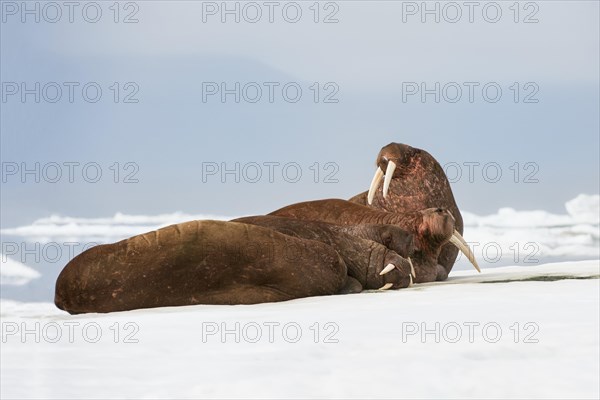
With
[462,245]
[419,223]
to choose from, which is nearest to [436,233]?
[419,223]

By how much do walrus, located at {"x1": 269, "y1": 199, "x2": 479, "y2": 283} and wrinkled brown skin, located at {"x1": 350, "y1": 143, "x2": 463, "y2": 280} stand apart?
864 mm

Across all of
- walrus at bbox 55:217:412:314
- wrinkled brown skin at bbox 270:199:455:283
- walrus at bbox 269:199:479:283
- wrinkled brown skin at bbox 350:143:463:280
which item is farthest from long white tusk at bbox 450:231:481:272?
walrus at bbox 55:217:412:314

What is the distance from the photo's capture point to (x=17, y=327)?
5758 millimetres

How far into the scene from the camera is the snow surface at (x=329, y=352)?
12.6 ft

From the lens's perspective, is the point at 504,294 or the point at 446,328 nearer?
the point at 446,328

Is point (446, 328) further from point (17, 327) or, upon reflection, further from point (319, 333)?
point (17, 327)

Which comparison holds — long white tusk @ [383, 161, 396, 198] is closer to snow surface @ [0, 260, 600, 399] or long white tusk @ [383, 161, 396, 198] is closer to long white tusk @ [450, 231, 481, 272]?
long white tusk @ [450, 231, 481, 272]

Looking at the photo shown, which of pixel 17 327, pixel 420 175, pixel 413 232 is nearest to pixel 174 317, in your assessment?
pixel 17 327

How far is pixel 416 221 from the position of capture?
29.0 feet

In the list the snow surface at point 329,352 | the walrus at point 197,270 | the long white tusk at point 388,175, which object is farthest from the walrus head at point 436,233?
the snow surface at point 329,352

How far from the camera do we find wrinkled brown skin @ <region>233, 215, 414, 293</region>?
25.5 ft

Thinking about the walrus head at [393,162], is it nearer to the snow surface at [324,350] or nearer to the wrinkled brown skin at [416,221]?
the wrinkled brown skin at [416,221]

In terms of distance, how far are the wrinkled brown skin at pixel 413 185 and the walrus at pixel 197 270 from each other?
2.67 metres

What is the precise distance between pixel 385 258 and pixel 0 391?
442cm
